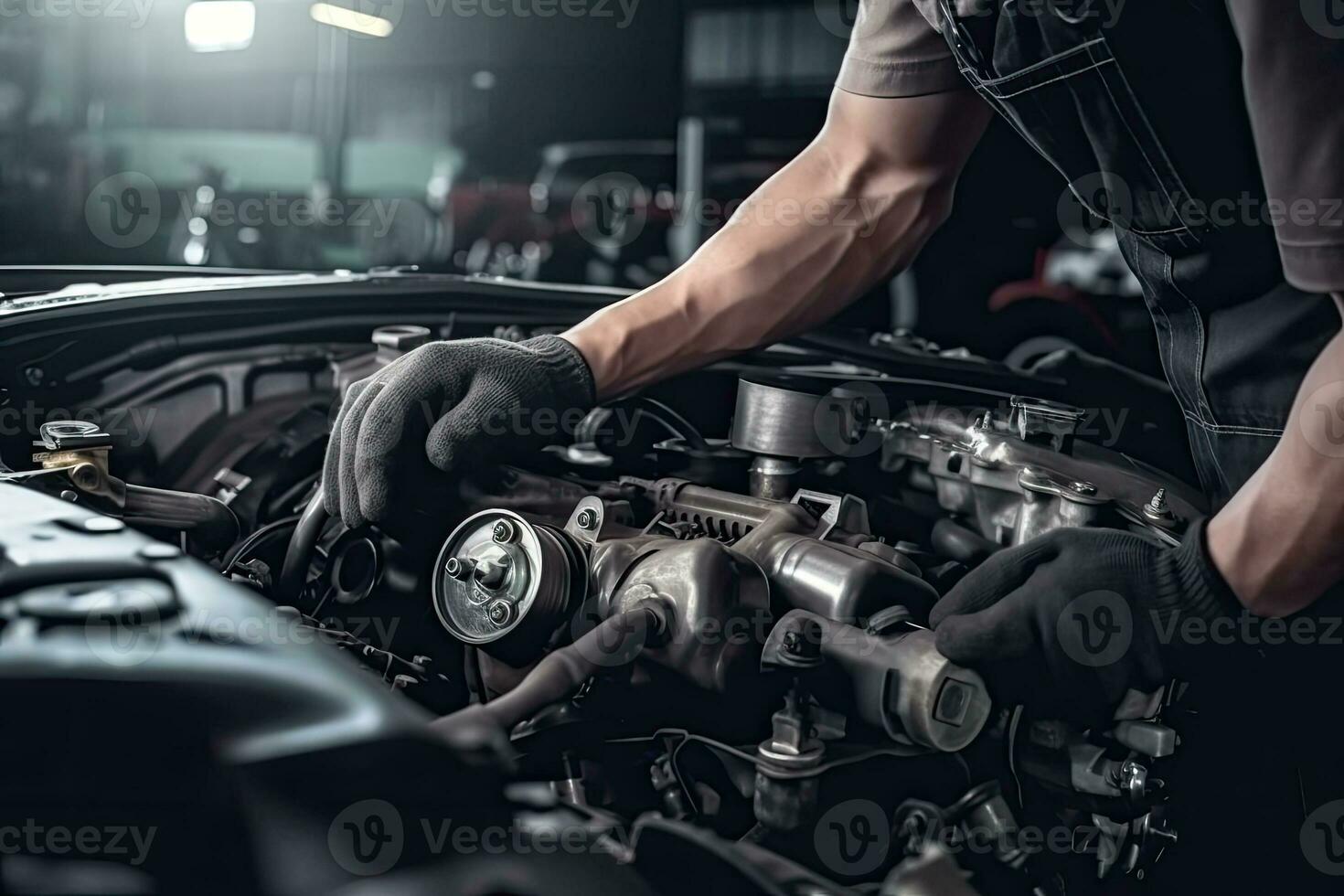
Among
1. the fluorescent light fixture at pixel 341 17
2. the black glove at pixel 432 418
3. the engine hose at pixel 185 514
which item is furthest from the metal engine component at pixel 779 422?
the fluorescent light fixture at pixel 341 17

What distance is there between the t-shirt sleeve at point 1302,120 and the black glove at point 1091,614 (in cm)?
26

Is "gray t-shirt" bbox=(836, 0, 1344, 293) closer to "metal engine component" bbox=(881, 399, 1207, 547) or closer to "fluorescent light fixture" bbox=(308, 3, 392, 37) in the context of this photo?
"metal engine component" bbox=(881, 399, 1207, 547)

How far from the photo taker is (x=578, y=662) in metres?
1.04

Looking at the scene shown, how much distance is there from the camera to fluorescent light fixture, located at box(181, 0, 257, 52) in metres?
2.54

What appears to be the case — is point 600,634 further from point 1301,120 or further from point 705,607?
point 1301,120

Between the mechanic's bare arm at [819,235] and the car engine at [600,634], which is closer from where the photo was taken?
the car engine at [600,634]

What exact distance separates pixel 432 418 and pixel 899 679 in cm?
55

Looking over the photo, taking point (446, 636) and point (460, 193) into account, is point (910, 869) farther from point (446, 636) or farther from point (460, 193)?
point (460, 193)

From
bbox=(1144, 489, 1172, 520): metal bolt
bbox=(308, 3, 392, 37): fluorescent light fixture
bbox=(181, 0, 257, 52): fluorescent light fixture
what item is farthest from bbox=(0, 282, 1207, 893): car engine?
bbox=(308, 3, 392, 37): fluorescent light fixture

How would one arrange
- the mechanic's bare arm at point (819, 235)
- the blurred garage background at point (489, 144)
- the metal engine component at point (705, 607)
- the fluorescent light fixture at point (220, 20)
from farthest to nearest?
the blurred garage background at point (489, 144) < the fluorescent light fixture at point (220, 20) < the mechanic's bare arm at point (819, 235) < the metal engine component at point (705, 607)

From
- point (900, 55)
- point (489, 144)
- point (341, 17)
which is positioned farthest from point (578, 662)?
point (489, 144)

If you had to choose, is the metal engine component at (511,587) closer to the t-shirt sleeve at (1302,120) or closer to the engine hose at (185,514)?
→ the engine hose at (185,514)

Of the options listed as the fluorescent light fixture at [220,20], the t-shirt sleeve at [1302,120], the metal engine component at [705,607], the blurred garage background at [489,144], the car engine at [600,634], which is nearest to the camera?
the car engine at [600,634]

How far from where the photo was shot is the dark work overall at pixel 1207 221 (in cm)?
121
